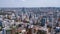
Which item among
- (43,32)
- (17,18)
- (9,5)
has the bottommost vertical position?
(43,32)

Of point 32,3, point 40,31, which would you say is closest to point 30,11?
point 32,3

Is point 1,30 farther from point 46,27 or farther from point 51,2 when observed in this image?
point 51,2

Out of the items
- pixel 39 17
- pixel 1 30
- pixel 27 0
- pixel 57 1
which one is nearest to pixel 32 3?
pixel 27 0

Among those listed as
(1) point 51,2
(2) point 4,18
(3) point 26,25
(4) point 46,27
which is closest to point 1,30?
(2) point 4,18

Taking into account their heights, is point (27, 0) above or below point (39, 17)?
above

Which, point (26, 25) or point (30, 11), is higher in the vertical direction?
point (30, 11)

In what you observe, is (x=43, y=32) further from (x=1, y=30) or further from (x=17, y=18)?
(x=1, y=30)

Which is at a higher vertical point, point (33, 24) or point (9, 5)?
point (9, 5)

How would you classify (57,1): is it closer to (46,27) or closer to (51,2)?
(51,2)
